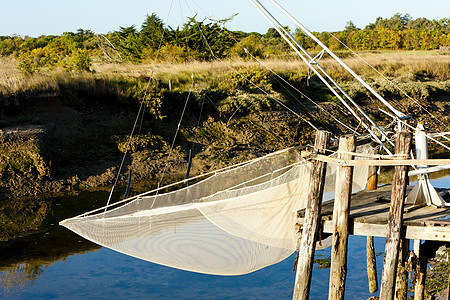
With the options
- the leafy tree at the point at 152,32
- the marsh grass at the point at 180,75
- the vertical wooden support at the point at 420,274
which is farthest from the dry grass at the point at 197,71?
the vertical wooden support at the point at 420,274

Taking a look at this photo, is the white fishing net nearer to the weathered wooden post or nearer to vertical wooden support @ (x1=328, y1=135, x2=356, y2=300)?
vertical wooden support @ (x1=328, y1=135, x2=356, y2=300)

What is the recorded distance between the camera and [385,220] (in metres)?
6.75

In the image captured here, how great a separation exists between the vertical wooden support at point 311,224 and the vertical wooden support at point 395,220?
88 centimetres

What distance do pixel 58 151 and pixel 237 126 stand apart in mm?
6622

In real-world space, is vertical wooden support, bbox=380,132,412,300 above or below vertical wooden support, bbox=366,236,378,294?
above

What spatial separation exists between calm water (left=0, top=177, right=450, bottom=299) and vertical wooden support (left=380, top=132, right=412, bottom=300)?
2.71m

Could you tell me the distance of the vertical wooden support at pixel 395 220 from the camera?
648cm

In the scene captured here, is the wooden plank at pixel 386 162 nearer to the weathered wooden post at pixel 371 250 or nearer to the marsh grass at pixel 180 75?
the weathered wooden post at pixel 371 250

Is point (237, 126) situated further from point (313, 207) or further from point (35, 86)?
point (313, 207)

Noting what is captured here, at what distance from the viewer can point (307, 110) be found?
22062mm

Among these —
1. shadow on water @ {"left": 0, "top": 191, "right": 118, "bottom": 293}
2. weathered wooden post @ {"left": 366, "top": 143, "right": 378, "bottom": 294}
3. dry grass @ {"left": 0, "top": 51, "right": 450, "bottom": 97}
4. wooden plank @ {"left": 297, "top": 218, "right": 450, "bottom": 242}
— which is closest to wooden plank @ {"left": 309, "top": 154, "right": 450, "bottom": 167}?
wooden plank @ {"left": 297, "top": 218, "right": 450, "bottom": 242}

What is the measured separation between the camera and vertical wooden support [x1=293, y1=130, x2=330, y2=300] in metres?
6.81

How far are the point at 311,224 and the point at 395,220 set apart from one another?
1028mm

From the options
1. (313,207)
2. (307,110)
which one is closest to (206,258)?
(313,207)
